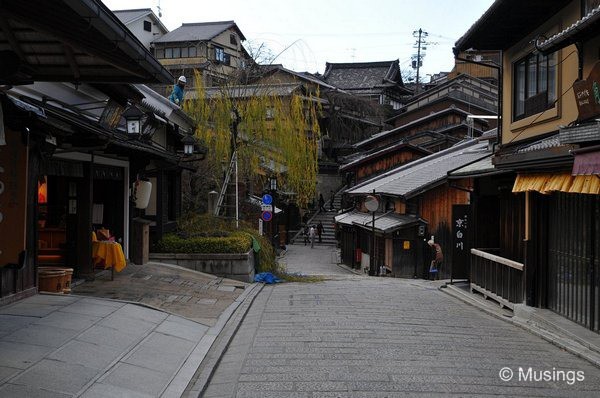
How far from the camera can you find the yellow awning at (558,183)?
29.9ft

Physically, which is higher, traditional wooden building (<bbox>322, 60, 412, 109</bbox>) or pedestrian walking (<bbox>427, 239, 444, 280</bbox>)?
traditional wooden building (<bbox>322, 60, 412, 109</bbox>)

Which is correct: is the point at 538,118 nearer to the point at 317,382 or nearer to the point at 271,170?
the point at 317,382

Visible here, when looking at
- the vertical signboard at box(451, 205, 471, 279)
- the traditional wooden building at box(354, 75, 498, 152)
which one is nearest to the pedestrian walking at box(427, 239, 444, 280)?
the vertical signboard at box(451, 205, 471, 279)

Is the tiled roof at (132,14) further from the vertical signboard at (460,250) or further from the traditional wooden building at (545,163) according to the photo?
the traditional wooden building at (545,163)

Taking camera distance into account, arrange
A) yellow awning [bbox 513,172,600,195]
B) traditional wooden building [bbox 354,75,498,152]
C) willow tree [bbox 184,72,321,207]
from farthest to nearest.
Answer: traditional wooden building [bbox 354,75,498,152], willow tree [bbox 184,72,321,207], yellow awning [bbox 513,172,600,195]

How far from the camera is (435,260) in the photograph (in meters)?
25.8

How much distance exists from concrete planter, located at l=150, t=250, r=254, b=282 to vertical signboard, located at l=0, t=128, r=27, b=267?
35.7ft

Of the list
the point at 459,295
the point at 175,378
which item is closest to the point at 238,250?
the point at 459,295

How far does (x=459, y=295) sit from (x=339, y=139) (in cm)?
4128

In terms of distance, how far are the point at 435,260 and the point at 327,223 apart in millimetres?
25121

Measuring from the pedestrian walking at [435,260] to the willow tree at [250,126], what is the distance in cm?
716

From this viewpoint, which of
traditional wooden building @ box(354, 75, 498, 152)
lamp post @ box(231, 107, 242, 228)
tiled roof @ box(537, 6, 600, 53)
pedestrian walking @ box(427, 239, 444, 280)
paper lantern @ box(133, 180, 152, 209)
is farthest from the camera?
traditional wooden building @ box(354, 75, 498, 152)

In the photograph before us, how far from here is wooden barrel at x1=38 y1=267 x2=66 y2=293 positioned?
36.4 ft

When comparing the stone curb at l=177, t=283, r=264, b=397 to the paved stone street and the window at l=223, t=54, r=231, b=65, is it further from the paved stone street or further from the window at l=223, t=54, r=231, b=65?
the window at l=223, t=54, r=231, b=65
